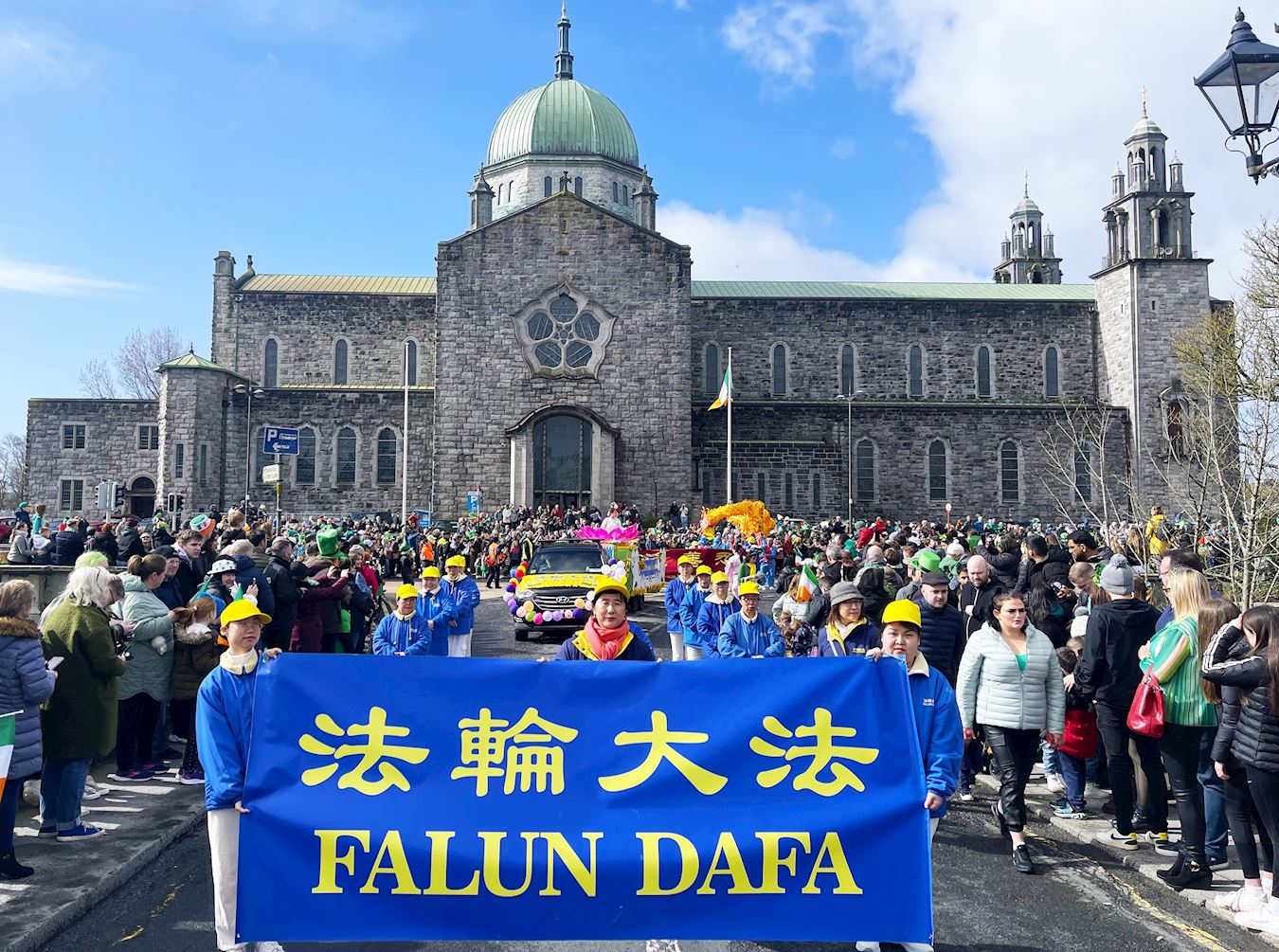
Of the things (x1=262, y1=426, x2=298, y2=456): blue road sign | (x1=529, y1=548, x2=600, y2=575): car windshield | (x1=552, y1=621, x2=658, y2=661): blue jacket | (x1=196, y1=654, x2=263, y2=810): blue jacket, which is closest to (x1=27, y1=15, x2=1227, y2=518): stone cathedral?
(x1=262, y1=426, x2=298, y2=456): blue road sign

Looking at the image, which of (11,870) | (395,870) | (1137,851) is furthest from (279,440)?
(1137,851)

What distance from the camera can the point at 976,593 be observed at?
9.23 m

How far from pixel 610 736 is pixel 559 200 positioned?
3557 cm

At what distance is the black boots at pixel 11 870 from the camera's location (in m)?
6.04

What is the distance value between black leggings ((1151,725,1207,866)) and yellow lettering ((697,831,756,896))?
11.2 ft

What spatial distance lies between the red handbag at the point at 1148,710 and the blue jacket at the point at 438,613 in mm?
5821

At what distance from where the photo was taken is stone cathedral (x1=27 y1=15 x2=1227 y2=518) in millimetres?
38312

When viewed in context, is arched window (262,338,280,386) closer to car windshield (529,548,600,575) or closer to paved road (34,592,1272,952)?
car windshield (529,548,600,575)

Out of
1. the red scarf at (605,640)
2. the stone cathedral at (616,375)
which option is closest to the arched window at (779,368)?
the stone cathedral at (616,375)

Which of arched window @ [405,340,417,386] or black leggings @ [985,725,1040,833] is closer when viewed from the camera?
black leggings @ [985,725,1040,833]

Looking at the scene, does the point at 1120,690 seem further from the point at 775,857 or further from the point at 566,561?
the point at 566,561

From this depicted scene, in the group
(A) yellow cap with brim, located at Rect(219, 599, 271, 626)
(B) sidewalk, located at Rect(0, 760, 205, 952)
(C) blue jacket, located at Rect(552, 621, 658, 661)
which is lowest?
(B) sidewalk, located at Rect(0, 760, 205, 952)

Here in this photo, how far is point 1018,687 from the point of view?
6.61 m

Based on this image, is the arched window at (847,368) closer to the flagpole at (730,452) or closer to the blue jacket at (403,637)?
the flagpole at (730,452)
